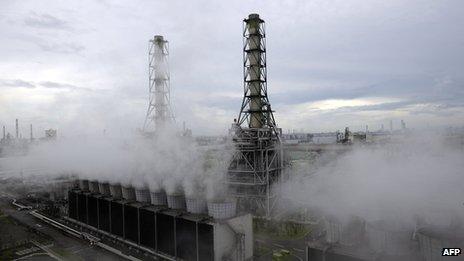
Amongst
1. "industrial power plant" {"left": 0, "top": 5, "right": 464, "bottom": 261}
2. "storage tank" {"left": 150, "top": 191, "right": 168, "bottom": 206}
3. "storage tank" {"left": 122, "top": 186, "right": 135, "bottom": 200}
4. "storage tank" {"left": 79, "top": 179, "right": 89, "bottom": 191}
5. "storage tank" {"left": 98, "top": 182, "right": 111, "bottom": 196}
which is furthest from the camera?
"storage tank" {"left": 79, "top": 179, "right": 89, "bottom": 191}

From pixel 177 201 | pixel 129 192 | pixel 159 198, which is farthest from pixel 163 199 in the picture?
pixel 129 192

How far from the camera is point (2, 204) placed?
148ft

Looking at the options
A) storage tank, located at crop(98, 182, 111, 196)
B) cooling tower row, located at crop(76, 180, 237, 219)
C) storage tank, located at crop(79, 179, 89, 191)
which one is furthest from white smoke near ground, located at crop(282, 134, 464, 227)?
storage tank, located at crop(79, 179, 89, 191)

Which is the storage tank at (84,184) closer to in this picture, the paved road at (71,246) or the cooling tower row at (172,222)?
the cooling tower row at (172,222)

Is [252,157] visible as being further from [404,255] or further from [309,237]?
[404,255]

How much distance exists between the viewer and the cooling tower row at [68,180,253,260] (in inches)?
870

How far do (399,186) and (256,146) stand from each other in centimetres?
1502

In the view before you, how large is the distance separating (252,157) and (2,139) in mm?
116651

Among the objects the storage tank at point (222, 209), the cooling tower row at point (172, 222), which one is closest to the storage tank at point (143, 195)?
the cooling tower row at point (172, 222)

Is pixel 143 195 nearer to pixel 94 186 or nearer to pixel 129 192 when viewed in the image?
pixel 129 192

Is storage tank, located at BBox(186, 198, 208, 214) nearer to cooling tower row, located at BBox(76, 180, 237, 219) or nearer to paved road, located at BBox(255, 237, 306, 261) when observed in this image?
cooling tower row, located at BBox(76, 180, 237, 219)

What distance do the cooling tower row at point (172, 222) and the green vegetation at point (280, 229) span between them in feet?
21.0

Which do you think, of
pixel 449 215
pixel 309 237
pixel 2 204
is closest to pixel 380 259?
pixel 449 215

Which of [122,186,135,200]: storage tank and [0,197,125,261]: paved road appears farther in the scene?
[122,186,135,200]: storage tank
